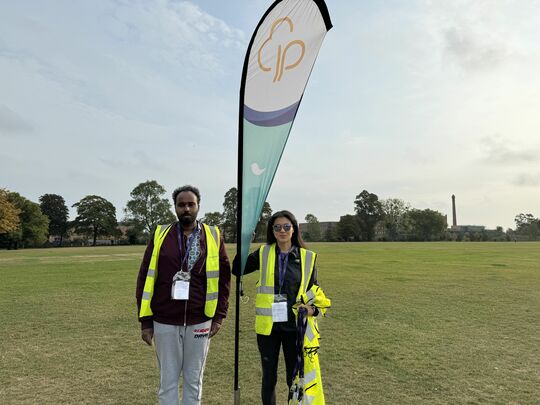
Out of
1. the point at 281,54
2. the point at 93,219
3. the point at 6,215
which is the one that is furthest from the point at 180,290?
the point at 93,219

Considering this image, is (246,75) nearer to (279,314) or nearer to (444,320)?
(279,314)

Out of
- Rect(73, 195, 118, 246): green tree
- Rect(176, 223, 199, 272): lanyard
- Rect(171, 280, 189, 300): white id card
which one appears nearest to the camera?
Rect(171, 280, 189, 300): white id card

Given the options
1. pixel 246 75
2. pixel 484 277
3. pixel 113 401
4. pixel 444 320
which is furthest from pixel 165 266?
pixel 484 277

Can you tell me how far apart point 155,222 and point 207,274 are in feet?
268

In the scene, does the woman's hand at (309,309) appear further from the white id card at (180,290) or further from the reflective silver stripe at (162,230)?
the reflective silver stripe at (162,230)

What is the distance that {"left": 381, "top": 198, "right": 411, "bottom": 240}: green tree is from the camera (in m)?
98.9

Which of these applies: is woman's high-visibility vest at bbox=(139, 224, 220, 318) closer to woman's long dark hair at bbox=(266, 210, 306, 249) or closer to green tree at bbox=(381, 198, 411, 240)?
woman's long dark hair at bbox=(266, 210, 306, 249)

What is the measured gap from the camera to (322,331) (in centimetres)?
760

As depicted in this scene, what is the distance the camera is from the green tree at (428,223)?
3995 inches

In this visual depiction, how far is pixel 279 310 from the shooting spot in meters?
3.40

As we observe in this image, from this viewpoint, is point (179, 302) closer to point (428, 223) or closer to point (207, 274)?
point (207, 274)

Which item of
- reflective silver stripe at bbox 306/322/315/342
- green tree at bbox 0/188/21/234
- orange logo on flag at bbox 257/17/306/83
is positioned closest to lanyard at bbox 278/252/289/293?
reflective silver stripe at bbox 306/322/315/342

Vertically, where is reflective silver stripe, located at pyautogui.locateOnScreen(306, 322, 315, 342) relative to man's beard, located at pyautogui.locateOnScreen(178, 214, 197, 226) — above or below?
below

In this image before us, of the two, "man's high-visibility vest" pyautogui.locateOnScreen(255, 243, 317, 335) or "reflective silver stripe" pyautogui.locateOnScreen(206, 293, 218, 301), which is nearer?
"reflective silver stripe" pyautogui.locateOnScreen(206, 293, 218, 301)
